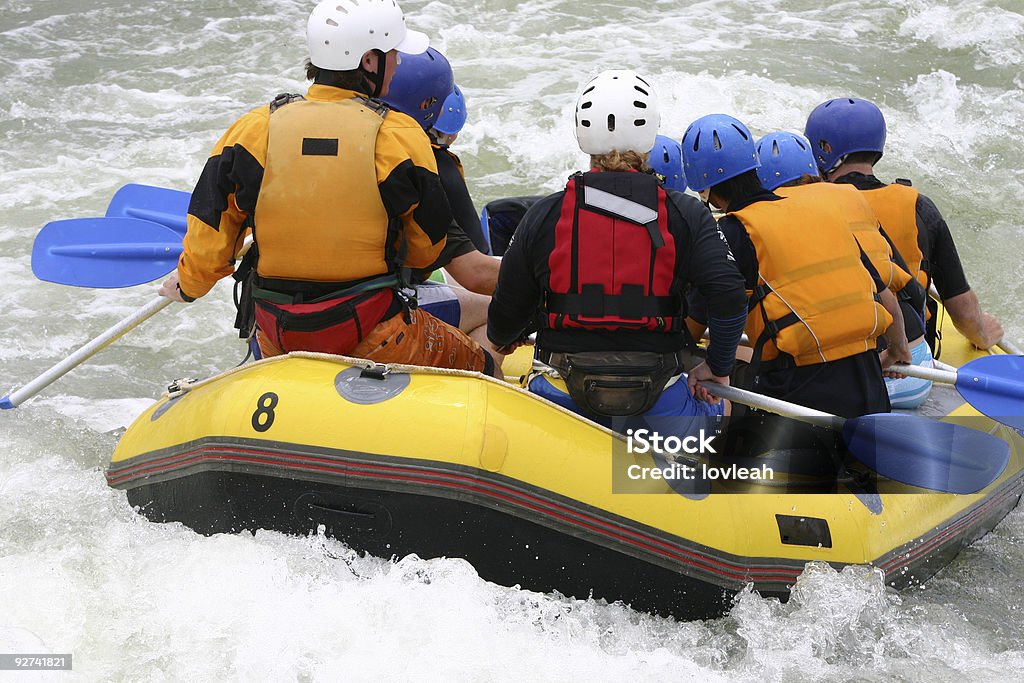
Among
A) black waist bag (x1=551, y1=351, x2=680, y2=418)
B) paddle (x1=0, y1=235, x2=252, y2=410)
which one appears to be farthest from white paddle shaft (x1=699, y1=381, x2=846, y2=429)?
paddle (x1=0, y1=235, x2=252, y2=410)

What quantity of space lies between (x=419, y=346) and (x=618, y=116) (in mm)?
966

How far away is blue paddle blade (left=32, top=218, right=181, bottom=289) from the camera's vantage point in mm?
4031

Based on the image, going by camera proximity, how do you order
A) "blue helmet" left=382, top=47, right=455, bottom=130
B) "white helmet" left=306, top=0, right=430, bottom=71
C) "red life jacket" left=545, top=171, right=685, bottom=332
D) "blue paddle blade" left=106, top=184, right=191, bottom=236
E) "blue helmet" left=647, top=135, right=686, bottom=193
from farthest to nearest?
"blue paddle blade" left=106, top=184, right=191, bottom=236 < "blue helmet" left=647, top=135, right=686, bottom=193 < "blue helmet" left=382, top=47, right=455, bottom=130 < "white helmet" left=306, top=0, right=430, bottom=71 < "red life jacket" left=545, top=171, right=685, bottom=332

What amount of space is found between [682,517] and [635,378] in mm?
449

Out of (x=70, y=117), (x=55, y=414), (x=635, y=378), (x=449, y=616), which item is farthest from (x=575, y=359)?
(x=70, y=117)

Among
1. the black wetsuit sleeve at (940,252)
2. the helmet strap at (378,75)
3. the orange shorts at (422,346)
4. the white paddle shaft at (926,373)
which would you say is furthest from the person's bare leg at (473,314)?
A: the black wetsuit sleeve at (940,252)

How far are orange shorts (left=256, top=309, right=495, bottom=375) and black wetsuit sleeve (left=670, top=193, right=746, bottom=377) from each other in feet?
2.87

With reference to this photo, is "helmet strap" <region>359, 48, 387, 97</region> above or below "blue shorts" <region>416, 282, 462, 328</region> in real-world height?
above

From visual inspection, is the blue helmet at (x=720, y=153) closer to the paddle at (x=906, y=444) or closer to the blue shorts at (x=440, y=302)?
the paddle at (x=906, y=444)

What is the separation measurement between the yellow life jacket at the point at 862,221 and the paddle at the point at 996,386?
1.24ft

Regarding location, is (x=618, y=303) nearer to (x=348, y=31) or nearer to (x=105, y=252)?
(x=348, y=31)

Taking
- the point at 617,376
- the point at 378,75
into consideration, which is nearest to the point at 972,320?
the point at 617,376

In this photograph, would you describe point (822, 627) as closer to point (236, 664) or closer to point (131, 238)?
point (236, 664)

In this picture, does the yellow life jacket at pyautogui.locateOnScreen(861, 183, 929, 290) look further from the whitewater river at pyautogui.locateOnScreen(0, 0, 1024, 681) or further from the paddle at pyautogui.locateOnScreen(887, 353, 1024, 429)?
the whitewater river at pyautogui.locateOnScreen(0, 0, 1024, 681)
